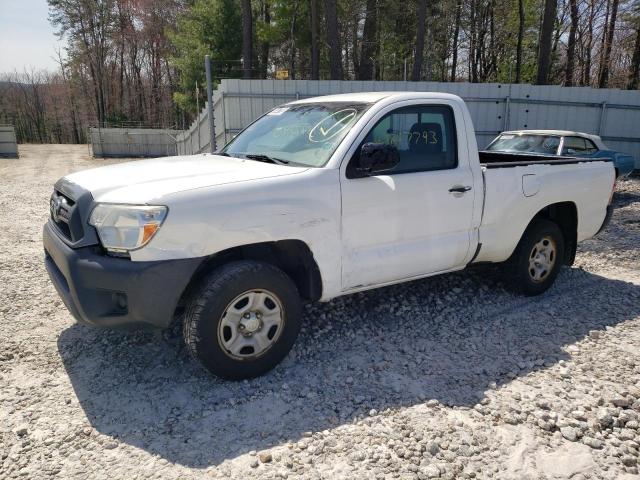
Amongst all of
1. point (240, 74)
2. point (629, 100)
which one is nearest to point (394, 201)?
point (629, 100)

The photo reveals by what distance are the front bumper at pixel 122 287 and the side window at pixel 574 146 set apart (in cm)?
945

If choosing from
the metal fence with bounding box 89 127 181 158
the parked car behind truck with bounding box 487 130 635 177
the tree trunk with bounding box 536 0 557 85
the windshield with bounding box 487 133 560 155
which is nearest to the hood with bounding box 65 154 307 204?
the parked car behind truck with bounding box 487 130 635 177

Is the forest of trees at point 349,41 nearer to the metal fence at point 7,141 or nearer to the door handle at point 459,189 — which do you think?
the metal fence at point 7,141

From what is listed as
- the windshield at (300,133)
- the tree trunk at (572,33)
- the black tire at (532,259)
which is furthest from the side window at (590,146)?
the tree trunk at (572,33)

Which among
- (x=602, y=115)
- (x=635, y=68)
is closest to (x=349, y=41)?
(x=635, y=68)

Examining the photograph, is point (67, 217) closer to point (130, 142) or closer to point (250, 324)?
point (250, 324)

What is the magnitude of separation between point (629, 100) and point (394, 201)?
51.0ft

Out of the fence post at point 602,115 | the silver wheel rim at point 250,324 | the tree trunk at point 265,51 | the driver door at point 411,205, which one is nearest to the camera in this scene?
the silver wheel rim at point 250,324

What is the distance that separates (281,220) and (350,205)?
56cm

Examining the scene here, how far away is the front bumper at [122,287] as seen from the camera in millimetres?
3012

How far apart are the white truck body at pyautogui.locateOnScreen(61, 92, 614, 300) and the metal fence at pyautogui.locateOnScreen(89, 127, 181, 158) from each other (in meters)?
23.5

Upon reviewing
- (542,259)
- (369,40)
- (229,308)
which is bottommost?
(542,259)

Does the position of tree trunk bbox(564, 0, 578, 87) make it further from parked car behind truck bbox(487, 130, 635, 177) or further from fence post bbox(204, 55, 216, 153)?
fence post bbox(204, 55, 216, 153)

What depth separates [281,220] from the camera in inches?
132
